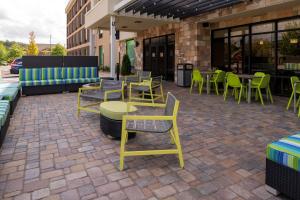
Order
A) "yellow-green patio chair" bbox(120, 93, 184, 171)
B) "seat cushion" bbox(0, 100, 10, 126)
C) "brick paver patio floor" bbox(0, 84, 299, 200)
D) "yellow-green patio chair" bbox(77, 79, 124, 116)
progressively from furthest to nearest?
"yellow-green patio chair" bbox(77, 79, 124, 116), "seat cushion" bbox(0, 100, 10, 126), "yellow-green patio chair" bbox(120, 93, 184, 171), "brick paver patio floor" bbox(0, 84, 299, 200)

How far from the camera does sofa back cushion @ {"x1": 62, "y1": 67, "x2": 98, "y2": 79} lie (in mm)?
9008

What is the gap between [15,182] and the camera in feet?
8.45

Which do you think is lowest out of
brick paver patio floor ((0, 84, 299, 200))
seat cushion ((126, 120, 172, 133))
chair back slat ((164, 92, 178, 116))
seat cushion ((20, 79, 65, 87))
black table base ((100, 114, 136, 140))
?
brick paver patio floor ((0, 84, 299, 200))

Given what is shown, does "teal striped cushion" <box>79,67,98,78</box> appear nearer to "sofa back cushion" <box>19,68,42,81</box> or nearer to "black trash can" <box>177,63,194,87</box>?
"sofa back cushion" <box>19,68,42,81</box>

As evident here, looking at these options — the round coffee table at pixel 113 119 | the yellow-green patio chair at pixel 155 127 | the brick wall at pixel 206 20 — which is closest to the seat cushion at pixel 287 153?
the yellow-green patio chair at pixel 155 127

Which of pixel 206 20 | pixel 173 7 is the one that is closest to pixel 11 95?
pixel 173 7

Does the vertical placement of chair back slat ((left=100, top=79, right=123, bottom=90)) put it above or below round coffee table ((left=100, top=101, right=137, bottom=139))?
above

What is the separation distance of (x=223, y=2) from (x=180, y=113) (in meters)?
4.59

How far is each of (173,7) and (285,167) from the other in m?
8.07

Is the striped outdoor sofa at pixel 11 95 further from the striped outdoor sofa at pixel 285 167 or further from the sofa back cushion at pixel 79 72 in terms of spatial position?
the striped outdoor sofa at pixel 285 167

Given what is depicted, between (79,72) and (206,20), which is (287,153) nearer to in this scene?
(79,72)

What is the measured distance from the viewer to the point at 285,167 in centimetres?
211

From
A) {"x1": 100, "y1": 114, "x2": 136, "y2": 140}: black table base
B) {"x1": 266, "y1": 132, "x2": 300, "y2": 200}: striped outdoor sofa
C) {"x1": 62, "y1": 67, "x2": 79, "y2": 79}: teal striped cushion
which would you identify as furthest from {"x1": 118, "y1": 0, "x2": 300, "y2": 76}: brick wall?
{"x1": 266, "y1": 132, "x2": 300, "y2": 200}: striped outdoor sofa

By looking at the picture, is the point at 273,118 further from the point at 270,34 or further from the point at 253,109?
the point at 270,34
